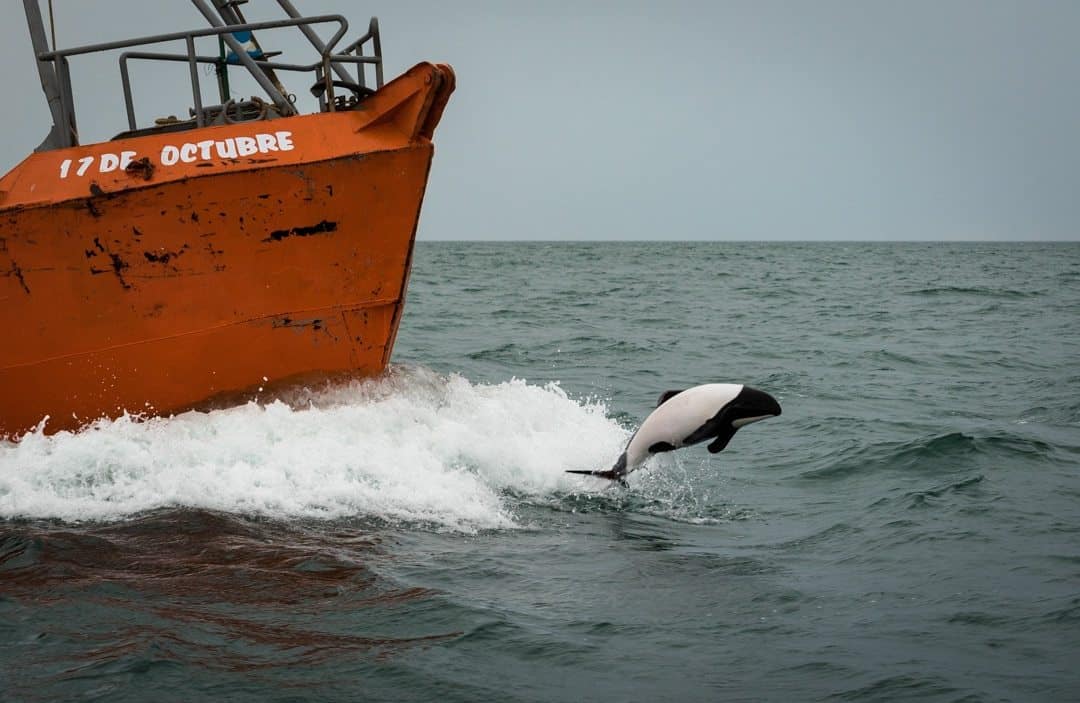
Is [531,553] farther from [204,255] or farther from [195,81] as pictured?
[195,81]

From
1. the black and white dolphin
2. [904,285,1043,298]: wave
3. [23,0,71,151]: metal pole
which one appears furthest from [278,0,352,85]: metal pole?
[904,285,1043,298]: wave

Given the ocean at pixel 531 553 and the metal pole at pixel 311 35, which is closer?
the ocean at pixel 531 553

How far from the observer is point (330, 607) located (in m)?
5.16

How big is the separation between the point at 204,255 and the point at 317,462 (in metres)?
1.60

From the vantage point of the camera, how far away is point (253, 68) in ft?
26.4

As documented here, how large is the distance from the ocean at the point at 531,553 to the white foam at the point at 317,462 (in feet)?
0.07

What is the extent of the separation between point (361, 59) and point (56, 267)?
8.50 ft

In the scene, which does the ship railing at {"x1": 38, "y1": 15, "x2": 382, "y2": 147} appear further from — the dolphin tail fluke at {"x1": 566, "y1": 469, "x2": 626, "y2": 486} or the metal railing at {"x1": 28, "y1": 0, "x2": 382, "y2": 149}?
the dolphin tail fluke at {"x1": 566, "y1": 469, "x2": 626, "y2": 486}

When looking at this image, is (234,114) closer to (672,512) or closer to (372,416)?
(372,416)

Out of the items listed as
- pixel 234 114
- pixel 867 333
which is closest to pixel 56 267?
pixel 234 114

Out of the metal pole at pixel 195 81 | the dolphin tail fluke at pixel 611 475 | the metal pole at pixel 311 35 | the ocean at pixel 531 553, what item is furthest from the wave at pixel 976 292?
the metal pole at pixel 195 81

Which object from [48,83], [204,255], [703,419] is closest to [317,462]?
[204,255]

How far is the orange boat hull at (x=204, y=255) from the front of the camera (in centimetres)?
731

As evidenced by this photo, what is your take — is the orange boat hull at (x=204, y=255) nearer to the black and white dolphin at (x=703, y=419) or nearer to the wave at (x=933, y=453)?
the black and white dolphin at (x=703, y=419)
